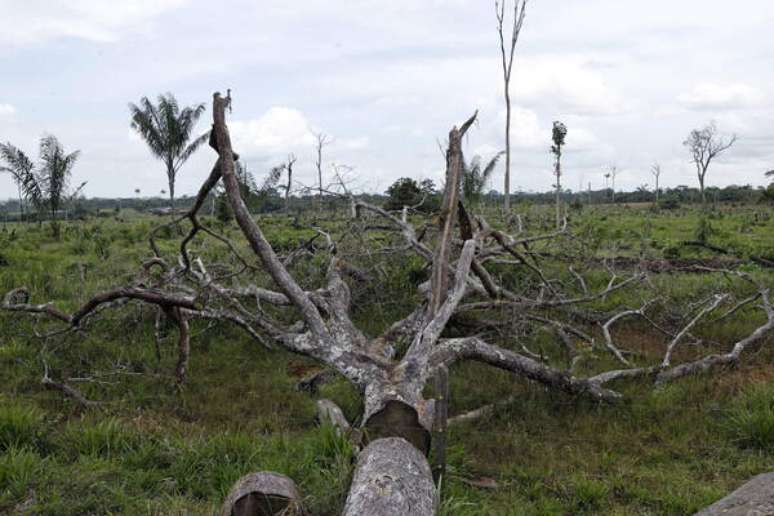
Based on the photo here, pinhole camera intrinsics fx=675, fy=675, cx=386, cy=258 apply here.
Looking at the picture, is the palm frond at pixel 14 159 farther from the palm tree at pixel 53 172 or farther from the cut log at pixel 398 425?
the cut log at pixel 398 425

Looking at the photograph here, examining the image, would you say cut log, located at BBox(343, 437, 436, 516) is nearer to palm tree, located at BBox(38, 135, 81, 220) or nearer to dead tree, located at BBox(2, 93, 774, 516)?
dead tree, located at BBox(2, 93, 774, 516)

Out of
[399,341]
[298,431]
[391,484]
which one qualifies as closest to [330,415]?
[298,431]

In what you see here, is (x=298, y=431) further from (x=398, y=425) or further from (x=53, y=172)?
(x=53, y=172)

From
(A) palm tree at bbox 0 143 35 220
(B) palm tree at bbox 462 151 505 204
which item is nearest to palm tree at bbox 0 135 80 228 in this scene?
(A) palm tree at bbox 0 143 35 220

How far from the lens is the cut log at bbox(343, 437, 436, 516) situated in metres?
2.90

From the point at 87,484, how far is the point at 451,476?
2.00 metres

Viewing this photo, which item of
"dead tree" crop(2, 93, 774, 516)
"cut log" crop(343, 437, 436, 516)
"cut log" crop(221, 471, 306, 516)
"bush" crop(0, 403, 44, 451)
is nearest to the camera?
"cut log" crop(343, 437, 436, 516)

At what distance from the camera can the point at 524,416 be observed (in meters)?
5.12

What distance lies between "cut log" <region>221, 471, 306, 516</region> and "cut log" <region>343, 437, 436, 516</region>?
0.98 feet

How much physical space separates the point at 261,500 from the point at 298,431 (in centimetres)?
174

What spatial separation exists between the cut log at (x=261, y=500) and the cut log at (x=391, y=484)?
0.30 meters

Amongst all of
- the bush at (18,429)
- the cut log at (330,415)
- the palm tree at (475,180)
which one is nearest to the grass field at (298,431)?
the bush at (18,429)

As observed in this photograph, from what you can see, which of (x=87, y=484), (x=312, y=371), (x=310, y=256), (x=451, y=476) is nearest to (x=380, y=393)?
(x=451, y=476)

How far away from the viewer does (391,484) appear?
9.89 ft
